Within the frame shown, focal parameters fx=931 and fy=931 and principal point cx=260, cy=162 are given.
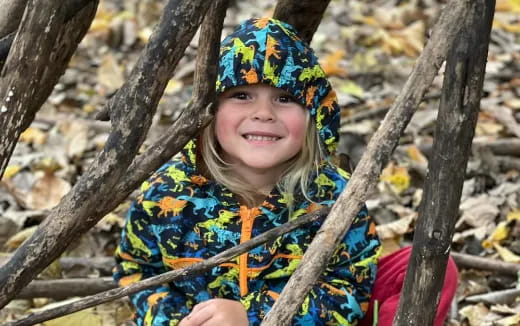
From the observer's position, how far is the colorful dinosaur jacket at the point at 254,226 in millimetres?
2061

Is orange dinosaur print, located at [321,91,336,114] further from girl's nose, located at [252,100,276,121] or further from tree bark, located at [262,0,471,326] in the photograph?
tree bark, located at [262,0,471,326]

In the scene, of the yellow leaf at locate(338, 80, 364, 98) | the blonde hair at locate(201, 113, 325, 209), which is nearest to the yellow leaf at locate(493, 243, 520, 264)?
the blonde hair at locate(201, 113, 325, 209)

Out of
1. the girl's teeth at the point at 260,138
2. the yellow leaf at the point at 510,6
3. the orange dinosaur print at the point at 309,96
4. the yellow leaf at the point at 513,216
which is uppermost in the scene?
the yellow leaf at the point at 510,6

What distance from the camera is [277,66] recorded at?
2039 mm

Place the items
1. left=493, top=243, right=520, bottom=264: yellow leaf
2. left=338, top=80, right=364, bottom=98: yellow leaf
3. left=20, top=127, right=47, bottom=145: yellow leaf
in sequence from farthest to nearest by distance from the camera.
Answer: left=338, top=80, right=364, bottom=98: yellow leaf, left=20, top=127, right=47, bottom=145: yellow leaf, left=493, top=243, right=520, bottom=264: yellow leaf

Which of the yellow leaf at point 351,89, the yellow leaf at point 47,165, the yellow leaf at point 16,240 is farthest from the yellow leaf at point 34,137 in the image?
the yellow leaf at point 351,89

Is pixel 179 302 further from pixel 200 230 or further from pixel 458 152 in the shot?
pixel 458 152

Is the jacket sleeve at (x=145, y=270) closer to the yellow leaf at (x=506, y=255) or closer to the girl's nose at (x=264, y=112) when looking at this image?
the girl's nose at (x=264, y=112)

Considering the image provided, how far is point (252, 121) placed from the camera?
6.77 ft

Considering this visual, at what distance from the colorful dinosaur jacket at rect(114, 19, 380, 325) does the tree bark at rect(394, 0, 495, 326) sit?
0.56 metres

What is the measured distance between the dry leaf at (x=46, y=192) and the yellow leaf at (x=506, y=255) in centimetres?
146

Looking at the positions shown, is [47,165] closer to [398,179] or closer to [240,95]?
[398,179]

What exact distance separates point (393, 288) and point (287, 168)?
1.33ft

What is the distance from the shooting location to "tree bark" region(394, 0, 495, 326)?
1.48 m
